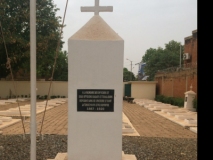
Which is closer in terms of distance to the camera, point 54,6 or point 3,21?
point 3,21

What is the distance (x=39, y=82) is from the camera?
106 ft

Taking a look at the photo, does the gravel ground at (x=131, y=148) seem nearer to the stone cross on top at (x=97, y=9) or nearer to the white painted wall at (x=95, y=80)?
the white painted wall at (x=95, y=80)

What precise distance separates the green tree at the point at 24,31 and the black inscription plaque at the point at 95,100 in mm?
20119

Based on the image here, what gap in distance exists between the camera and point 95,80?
4.64m

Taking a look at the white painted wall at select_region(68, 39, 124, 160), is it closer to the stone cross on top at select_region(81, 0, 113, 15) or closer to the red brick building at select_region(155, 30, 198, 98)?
the stone cross on top at select_region(81, 0, 113, 15)

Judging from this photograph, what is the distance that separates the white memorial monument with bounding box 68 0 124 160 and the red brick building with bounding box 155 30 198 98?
17.0 meters

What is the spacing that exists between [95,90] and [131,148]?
3000 mm

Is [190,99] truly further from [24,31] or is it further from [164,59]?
[164,59]

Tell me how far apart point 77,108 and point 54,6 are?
81.0ft

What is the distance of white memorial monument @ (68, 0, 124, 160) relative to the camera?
15.2 ft

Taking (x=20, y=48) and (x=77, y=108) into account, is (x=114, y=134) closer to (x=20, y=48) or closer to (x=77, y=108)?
(x=77, y=108)

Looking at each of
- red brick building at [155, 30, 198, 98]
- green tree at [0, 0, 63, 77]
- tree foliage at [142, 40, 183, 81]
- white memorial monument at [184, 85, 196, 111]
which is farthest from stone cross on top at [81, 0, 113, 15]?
tree foliage at [142, 40, 183, 81]

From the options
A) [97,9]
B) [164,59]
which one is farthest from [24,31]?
[164,59]

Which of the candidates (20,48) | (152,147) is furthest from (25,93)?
(152,147)
